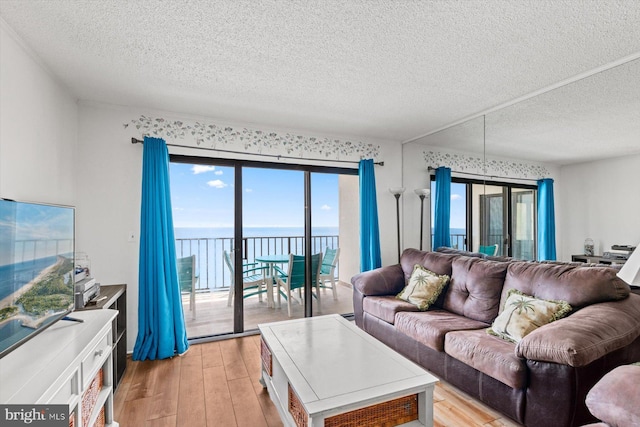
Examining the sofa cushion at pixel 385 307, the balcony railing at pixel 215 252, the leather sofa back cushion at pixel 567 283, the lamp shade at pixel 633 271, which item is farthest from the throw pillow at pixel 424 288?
the lamp shade at pixel 633 271

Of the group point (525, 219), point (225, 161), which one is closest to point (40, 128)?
point (225, 161)

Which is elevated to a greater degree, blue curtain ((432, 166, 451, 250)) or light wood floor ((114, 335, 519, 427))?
blue curtain ((432, 166, 451, 250))

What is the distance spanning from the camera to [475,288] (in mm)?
2842

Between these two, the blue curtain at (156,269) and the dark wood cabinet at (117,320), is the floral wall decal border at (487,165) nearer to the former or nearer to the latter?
the blue curtain at (156,269)

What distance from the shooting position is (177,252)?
3395 millimetres

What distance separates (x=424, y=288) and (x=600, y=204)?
5.34 feet

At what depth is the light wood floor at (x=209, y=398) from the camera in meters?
2.05

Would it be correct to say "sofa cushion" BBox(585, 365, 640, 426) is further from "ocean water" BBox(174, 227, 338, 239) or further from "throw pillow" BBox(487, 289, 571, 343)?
"ocean water" BBox(174, 227, 338, 239)

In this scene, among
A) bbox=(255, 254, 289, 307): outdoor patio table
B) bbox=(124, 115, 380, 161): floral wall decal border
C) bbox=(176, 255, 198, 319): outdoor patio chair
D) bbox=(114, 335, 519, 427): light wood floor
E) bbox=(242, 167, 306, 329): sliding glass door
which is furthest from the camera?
bbox=(255, 254, 289, 307): outdoor patio table

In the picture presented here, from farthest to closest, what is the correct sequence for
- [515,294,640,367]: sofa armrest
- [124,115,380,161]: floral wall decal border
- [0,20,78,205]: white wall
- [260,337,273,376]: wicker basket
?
[124,115,380,161]: floral wall decal border → [260,337,273,376]: wicker basket → [0,20,78,205]: white wall → [515,294,640,367]: sofa armrest

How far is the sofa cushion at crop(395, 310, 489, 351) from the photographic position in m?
2.45

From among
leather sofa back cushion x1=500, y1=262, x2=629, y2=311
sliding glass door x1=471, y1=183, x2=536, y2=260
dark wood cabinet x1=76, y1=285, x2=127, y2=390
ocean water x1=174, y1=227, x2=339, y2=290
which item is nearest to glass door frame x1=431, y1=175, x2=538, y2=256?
sliding glass door x1=471, y1=183, x2=536, y2=260

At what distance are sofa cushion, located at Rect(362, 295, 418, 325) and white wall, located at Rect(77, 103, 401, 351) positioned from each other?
2.45m

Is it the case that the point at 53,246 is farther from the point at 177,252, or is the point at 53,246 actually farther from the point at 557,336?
the point at 557,336
